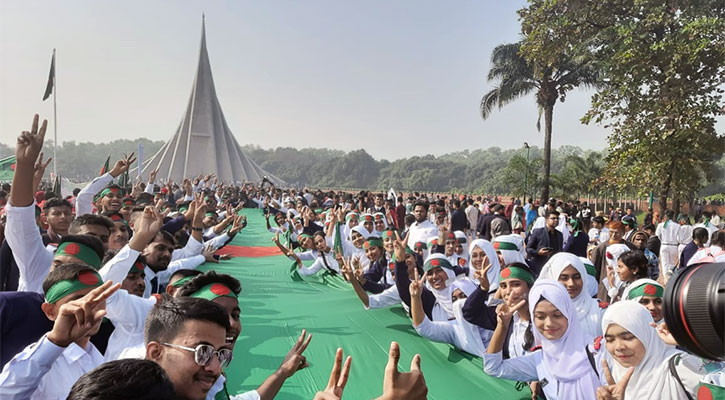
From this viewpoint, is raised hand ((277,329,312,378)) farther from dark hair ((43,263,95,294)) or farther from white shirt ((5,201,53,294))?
white shirt ((5,201,53,294))

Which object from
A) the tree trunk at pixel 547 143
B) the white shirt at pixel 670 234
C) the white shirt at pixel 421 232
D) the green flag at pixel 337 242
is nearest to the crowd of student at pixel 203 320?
the green flag at pixel 337 242

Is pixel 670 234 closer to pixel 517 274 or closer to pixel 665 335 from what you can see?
pixel 517 274

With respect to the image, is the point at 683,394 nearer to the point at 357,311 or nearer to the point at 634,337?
the point at 634,337

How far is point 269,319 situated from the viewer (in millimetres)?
5238

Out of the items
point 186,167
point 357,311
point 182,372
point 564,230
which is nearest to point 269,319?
point 357,311

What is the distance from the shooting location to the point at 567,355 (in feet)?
8.88

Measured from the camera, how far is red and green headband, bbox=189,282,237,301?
8.13ft

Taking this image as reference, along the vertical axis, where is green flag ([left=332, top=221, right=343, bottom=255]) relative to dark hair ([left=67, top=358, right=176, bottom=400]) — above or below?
below

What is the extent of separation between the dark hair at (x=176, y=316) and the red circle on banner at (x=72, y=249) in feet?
4.10

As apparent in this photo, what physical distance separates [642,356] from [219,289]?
7.00 feet

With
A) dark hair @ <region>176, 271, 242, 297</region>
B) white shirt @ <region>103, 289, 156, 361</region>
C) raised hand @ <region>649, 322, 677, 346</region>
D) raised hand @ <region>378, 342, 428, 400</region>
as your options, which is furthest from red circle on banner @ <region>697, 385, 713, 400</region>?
white shirt @ <region>103, 289, 156, 361</region>

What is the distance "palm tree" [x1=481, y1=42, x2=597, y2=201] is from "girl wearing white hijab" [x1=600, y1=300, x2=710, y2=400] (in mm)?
17962

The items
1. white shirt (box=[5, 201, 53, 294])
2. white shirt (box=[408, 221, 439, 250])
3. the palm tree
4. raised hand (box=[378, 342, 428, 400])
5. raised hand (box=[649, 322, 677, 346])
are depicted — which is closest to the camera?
raised hand (box=[378, 342, 428, 400])

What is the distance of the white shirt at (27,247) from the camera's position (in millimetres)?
2797
